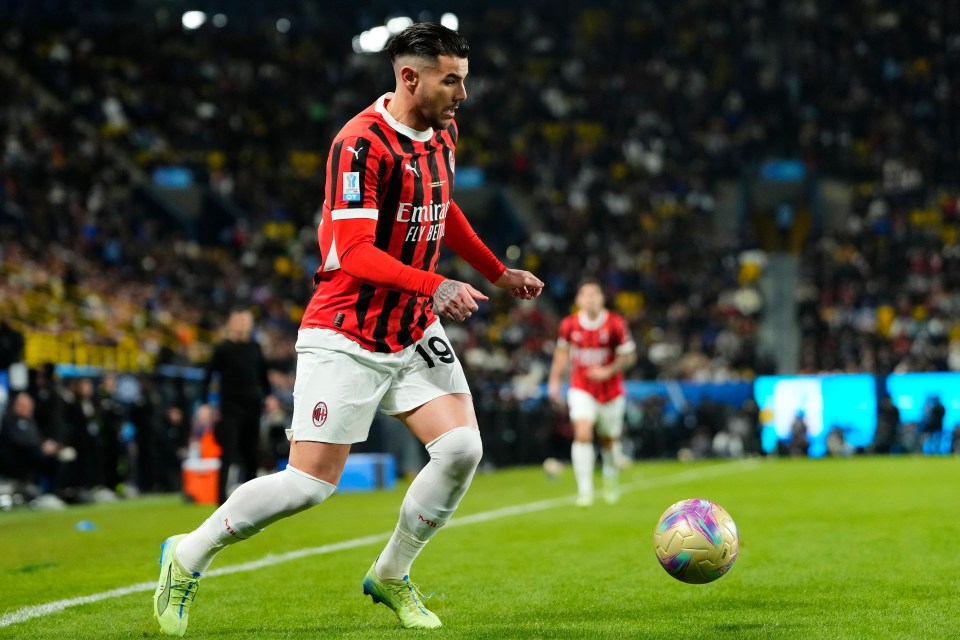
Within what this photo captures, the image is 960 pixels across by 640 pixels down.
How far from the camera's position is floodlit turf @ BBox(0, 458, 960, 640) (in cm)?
548

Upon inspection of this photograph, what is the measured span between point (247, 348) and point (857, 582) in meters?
8.63

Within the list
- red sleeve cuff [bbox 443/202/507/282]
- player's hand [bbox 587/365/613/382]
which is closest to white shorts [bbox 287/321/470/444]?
red sleeve cuff [bbox 443/202/507/282]

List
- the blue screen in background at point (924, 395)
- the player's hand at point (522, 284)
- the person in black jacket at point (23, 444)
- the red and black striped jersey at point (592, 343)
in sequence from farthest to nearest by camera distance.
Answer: the blue screen in background at point (924, 395), the person in black jacket at point (23, 444), the red and black striped jersey at point (592, 343), the player's hand at point (522, 284)

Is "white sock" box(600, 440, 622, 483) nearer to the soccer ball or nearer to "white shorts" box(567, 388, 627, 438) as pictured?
"white shorts" box(567, 388, 627, 438)

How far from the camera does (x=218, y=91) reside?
1638 inches

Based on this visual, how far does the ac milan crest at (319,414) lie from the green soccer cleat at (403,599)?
89 centimetres

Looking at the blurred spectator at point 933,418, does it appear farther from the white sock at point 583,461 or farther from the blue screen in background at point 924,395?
the white sock at point 583,461

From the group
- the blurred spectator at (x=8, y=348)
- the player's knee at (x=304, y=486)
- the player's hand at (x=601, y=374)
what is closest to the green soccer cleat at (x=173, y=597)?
the player's knee at (x=304, y=486)

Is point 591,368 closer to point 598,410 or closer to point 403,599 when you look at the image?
point 598,410

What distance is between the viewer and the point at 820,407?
31.5m

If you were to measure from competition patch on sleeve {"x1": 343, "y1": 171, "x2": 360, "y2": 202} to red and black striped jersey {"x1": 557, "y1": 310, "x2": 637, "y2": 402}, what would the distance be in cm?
942

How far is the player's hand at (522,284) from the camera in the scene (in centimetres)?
513

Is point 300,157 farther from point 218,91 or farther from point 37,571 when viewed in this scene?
point 37,571

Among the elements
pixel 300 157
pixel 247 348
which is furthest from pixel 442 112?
pixel 300 157
